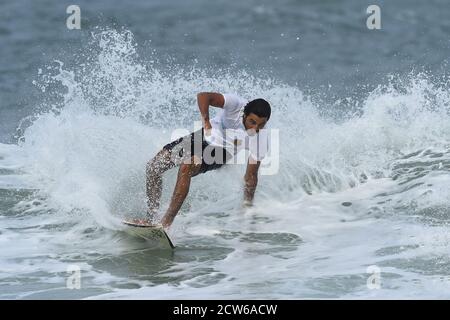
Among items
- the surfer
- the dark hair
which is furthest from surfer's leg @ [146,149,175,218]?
the dark hair

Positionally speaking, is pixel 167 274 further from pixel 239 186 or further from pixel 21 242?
pixel 239 186

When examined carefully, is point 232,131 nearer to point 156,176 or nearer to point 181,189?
point 181,189

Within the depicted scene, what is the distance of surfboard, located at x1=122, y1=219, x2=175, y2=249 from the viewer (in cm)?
838

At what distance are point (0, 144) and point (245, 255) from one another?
5.72 meters

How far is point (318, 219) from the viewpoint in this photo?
9.49m

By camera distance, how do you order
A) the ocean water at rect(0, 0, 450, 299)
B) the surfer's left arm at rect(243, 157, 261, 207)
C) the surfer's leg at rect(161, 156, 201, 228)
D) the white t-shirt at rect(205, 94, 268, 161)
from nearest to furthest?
the ocean water at rect(0, 0, 450, 299) < the surfer's leg at rect(161, 156, 201, 228) < the white t-shirt at rect(205, 94, 268, 161) < the surfer's left arm at rect(243, 157, 261, 207)

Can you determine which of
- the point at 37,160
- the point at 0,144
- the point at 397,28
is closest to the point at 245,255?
the point at 37,160

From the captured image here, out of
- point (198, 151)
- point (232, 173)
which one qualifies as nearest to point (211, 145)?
point (198, 151)

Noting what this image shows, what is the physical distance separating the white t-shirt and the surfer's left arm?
0.25 meters

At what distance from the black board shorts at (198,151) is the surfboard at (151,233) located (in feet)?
2.46

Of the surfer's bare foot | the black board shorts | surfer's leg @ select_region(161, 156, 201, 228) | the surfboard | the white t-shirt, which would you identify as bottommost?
the surfboard

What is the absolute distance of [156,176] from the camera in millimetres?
8898

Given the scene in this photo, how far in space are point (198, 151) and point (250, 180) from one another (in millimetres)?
834

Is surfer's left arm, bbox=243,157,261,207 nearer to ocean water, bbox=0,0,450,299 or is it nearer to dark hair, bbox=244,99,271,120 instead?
ocean water, bbox=0,0,450,299
